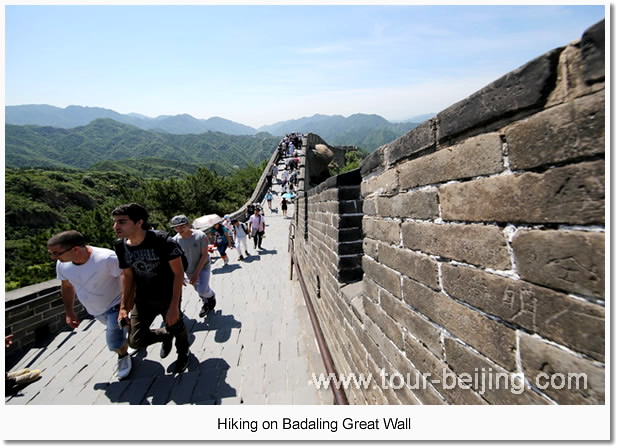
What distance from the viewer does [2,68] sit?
2.09 m

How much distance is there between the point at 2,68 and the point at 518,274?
3266mm

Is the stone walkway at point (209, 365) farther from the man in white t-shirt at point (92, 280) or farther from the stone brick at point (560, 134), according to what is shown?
the stone brick at point (560, 134)

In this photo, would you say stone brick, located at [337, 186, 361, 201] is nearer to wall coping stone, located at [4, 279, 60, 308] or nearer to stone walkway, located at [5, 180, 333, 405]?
stone walkway, located at [5, 180, 333, 405]

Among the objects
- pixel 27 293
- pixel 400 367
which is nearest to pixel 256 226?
pixel 27 293

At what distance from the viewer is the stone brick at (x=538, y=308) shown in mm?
678

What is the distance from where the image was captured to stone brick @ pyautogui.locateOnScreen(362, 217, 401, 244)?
1.50 meters

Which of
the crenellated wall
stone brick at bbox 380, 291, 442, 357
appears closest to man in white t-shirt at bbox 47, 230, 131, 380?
stone brick at bbox 380, 291, 442, 357

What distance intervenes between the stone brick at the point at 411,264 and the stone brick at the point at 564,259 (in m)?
0.40

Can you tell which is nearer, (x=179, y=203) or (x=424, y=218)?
(x=424, y=218)

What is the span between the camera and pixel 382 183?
1.65 m

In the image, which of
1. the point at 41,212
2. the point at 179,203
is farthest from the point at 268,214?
the point at 41,212
